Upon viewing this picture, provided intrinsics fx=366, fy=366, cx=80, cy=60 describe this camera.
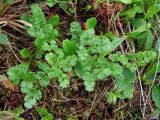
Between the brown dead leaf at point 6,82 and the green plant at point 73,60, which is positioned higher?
the green plant at point 73,60

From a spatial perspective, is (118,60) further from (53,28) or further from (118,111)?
(53,28)

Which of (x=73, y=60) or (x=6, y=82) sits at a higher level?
(x=73, y=60)

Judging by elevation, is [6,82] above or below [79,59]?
below

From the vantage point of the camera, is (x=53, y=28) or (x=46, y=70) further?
(x=53, y=28)

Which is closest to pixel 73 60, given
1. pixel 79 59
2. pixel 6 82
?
pixel 79 59

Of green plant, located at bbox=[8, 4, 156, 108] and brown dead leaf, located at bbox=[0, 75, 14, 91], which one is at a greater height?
green plant, located at bbox=[8, 4, 156, 108]

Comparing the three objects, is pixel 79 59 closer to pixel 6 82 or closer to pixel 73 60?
pixel 73 60

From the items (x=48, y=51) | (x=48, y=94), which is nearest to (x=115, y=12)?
(x=48, y=51)

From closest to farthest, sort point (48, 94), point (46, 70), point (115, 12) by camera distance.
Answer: point (46, 70)
point (48, 94)
point (115, 12)
